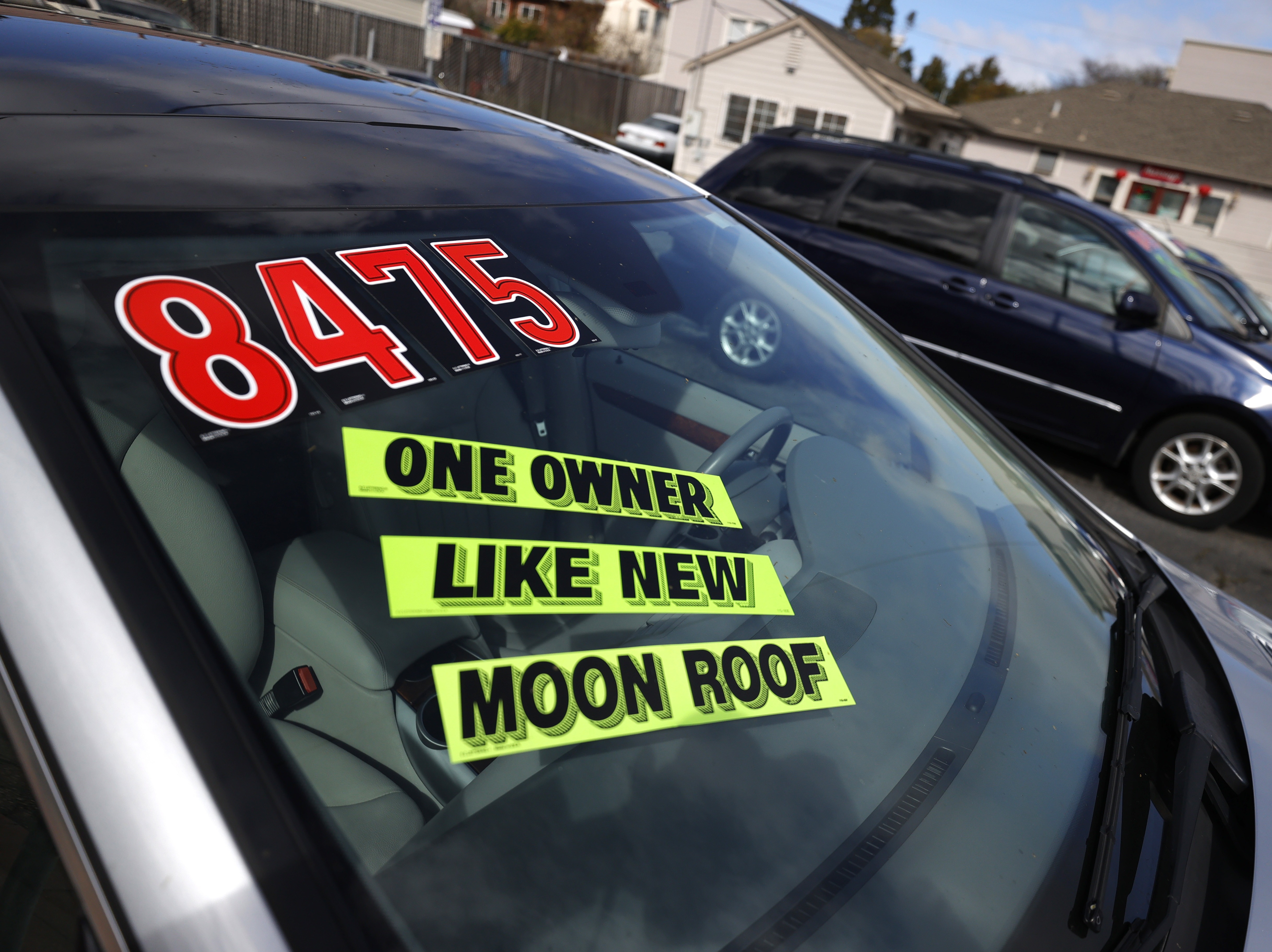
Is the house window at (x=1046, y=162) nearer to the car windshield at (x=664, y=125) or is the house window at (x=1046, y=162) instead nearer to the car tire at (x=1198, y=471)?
the car windshield at (x=664, y=125)

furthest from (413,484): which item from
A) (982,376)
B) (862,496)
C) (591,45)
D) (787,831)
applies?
(591,45)

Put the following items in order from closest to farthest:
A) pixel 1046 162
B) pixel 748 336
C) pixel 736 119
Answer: pixel 748 336 < pixel 736 119 < pixel 1046 162

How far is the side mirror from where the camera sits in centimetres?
454

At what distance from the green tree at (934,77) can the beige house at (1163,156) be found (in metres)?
33.9

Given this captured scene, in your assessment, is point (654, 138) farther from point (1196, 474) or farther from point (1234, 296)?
point (1196, 474)

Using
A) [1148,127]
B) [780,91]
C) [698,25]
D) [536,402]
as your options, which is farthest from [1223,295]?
[698,25]

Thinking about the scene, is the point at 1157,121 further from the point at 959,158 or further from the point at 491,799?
the point at 491,799

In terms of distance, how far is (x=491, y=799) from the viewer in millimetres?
898

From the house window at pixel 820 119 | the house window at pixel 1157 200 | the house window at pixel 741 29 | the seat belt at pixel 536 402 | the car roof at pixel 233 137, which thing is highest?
the house window at pixel 741 29

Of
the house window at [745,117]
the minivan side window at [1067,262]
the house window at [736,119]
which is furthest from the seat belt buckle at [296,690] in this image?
the house window at [736,119]

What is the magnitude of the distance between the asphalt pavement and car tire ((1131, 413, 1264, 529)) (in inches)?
3.6

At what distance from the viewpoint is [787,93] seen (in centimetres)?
2416

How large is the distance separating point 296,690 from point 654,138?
80.6 ft

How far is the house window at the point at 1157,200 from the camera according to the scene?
1008 inches
